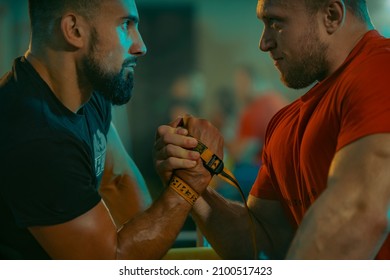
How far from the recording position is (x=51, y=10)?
1.18 metres

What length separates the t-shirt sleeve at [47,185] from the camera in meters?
1.09

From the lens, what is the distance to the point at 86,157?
117 centimetres

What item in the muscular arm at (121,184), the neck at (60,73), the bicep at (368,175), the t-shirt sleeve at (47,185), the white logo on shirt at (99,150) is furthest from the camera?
the muscular arm at (121,184)

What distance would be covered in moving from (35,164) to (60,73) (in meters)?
0.21

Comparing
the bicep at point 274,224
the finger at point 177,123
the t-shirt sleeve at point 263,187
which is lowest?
the bicep at point 274,224

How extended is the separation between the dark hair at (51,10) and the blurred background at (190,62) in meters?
0.11

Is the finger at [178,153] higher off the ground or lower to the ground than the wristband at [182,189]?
higher

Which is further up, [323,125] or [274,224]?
[323,125]

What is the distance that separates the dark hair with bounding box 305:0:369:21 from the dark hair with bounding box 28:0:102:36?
43 centimetres

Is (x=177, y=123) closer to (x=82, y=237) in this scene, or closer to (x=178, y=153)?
(x=178, y=153)

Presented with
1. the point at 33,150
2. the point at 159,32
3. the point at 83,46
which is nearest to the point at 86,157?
the point at 33,150

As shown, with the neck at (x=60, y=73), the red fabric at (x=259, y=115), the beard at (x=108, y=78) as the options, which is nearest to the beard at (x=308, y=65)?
the red fabric at (x=259, y=115)

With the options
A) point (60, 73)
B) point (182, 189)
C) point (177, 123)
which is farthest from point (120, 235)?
point (60, 73)

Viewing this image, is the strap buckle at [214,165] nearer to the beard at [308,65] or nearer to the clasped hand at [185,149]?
the clasped hand at [185,149]
